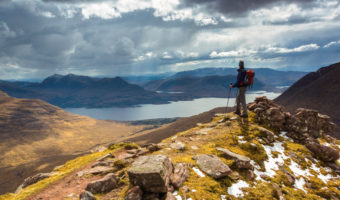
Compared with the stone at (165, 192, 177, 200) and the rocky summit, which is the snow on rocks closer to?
the rocky summit

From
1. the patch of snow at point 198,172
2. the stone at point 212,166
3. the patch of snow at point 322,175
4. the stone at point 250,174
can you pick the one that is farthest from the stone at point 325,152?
the patch of snow at point 198,172

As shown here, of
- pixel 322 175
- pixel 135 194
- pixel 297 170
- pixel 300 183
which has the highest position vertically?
pixel 135 194

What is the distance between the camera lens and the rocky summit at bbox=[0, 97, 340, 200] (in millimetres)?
10297

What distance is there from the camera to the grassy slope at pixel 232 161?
11184 mm

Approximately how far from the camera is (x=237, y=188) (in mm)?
11711

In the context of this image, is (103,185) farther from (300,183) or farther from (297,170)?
(297,170)

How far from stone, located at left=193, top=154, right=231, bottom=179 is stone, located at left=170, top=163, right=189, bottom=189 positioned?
1.42 metres

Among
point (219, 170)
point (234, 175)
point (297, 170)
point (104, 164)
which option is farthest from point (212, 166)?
point (104, 164)

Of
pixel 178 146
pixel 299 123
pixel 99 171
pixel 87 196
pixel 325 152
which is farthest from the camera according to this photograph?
pixel 299 123

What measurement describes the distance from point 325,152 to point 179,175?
17.0 m

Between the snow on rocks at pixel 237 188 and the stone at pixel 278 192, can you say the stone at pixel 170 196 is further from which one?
the stone at pixel 278 192

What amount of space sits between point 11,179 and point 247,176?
245 m

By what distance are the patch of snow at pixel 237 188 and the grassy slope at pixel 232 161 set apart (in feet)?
0.76

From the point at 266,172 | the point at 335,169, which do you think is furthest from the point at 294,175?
the point at 335,169
